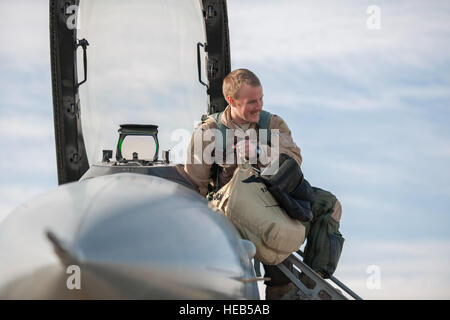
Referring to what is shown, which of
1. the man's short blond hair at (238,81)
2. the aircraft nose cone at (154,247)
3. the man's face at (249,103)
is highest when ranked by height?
the man's short blond hair at (238,81)

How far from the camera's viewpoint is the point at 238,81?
4477 mm

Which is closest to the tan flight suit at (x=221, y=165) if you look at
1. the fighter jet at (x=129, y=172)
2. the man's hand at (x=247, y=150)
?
the fighter jet at (x=129, y=172)

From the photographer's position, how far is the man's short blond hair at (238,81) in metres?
4.46

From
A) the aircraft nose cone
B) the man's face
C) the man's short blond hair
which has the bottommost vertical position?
the aircraft nose cone

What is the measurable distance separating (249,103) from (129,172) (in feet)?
3.08

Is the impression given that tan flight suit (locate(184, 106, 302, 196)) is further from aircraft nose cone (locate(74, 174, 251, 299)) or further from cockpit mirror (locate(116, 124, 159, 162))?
aircraft nose cone (locate(74, 174, 251, 299))

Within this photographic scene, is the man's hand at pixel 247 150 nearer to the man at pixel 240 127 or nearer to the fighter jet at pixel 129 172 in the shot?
the man at pixel 240 127

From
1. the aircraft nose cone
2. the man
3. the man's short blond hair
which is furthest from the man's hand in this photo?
the aircraft nose cone

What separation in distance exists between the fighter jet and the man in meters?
0.16

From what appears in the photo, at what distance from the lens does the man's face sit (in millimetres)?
4441

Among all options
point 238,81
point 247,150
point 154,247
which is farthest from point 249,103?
point 154,247
